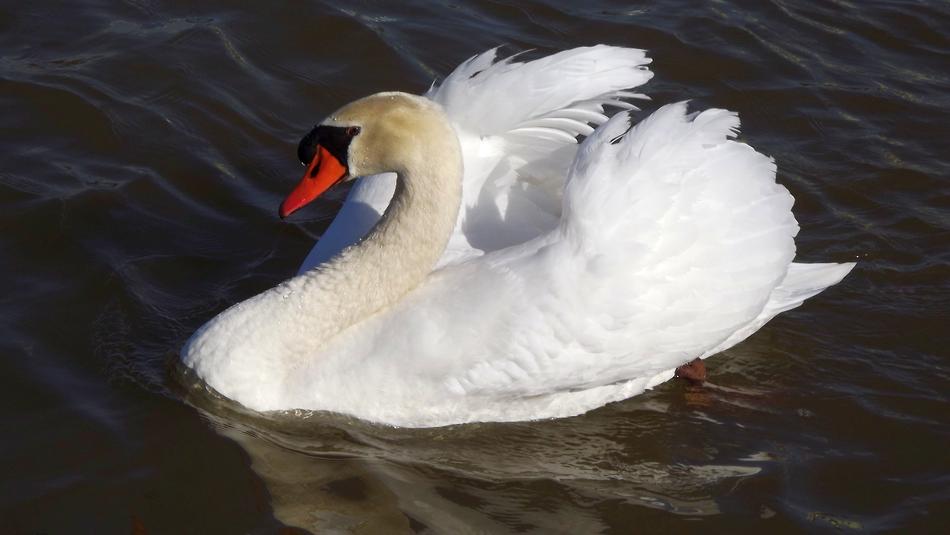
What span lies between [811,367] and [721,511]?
1517 millimetres

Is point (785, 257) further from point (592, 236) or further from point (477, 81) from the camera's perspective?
point (477, 81)

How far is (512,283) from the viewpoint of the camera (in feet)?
19.9

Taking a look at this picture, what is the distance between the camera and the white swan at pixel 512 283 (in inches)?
238

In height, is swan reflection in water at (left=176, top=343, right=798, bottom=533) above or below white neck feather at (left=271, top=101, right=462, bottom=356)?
below

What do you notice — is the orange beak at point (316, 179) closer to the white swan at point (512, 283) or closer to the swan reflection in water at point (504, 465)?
the white swan at point (512, 283)

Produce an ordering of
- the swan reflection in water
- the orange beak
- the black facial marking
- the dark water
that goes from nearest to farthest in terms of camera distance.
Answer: the swan reflection in water
the dark water
the black facial marking
the orange beak

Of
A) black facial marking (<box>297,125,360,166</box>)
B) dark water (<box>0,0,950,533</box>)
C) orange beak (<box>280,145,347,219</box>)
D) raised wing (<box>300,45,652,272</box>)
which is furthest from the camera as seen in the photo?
raised wing (<box>300,45,652,272</box>)

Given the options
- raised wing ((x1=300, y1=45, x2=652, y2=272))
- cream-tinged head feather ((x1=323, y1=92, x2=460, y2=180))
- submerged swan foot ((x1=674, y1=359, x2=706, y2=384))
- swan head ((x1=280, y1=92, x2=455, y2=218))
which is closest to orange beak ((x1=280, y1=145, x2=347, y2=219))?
swan head ((x1=280, y1=92, x2=455, y2=218))

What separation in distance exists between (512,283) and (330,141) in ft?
3.48

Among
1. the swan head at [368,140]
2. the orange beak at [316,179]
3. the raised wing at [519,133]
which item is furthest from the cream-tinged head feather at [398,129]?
the raised wing at [519,133]

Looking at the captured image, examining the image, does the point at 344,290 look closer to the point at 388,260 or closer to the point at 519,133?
the point at 388,260

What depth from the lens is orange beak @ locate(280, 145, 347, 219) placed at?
243 inches

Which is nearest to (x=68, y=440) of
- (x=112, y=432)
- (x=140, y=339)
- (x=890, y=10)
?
(x=112, y=432)

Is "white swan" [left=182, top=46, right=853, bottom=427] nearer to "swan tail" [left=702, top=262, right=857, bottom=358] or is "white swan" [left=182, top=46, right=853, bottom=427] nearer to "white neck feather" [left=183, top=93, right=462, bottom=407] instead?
"white neck feather" [left=183, top=93, right=462, bottom=407]
